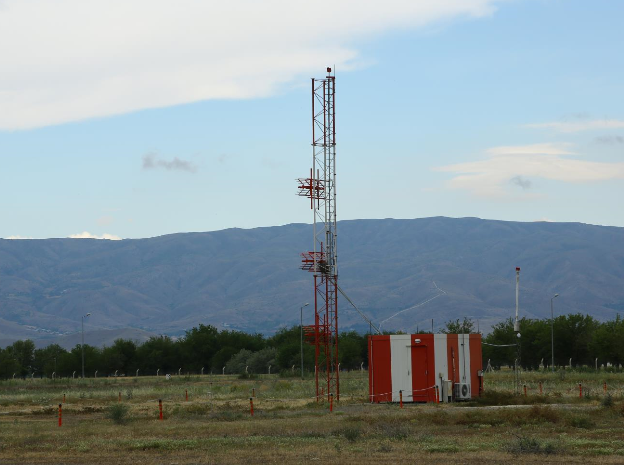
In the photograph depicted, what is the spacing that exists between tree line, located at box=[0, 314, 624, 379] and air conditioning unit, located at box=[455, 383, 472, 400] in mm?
49156

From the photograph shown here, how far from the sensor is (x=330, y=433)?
30688 millimetres

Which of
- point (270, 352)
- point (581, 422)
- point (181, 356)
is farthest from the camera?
point (181, 356)

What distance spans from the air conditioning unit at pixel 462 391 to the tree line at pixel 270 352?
49156 mm

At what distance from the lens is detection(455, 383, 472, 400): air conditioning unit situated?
144 ft

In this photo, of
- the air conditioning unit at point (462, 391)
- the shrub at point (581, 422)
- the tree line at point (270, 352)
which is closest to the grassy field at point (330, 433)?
the shrub at point (581, 422)

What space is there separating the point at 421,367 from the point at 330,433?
13.8 meters

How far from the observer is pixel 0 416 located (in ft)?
152

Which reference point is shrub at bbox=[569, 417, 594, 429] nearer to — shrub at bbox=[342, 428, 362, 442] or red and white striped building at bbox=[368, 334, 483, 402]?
shrub at bbox=[342, 428, 362, 442]

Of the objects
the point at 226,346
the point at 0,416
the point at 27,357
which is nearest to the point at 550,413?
the point at 0,416

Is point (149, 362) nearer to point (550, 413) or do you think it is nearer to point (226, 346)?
point (226, 346)

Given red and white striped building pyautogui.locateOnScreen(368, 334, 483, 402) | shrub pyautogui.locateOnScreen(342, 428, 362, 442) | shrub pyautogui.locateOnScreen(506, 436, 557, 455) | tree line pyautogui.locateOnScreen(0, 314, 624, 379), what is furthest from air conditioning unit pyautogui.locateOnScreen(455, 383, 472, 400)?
tree line pyautogui.locateOnScreen(0, 314, 624, 379)

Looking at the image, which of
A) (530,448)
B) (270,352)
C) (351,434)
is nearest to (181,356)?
(270,352)

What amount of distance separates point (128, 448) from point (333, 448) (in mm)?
6250

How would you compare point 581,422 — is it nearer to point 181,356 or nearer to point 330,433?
point 330,433
